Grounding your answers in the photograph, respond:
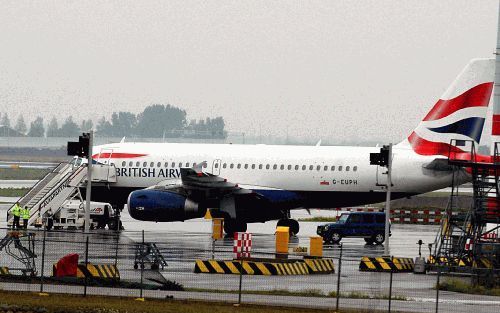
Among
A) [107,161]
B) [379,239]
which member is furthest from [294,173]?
[107,161]

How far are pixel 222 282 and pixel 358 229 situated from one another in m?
20.6

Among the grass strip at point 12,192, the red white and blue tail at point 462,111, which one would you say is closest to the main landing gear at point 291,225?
the red white and blue tail at point 462,111

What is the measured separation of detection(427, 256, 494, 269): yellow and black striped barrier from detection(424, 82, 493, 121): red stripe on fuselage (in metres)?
17.0

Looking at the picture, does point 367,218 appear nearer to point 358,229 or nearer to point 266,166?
point 358,229

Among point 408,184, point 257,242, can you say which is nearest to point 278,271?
point 257,242

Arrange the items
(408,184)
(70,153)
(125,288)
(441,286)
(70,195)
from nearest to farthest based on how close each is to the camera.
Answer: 1. (125,288)
2. (441,286)
3. (70,153)
4. (408,184)
5. (70,195)

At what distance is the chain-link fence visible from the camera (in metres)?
30.7

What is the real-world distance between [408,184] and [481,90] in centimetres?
568

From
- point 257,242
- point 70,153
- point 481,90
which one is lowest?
point 257,242

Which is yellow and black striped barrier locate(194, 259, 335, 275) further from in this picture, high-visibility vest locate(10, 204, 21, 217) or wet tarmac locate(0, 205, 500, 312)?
high-visibility vest locate(10, 204, 21, 217)

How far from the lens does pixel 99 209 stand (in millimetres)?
60812

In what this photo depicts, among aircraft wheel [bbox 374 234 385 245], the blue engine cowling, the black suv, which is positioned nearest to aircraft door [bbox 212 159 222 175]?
the blue engine cowling

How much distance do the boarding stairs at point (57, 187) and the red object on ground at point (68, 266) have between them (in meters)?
23.4

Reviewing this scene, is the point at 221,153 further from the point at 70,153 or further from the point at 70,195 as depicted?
the point at 70,153
